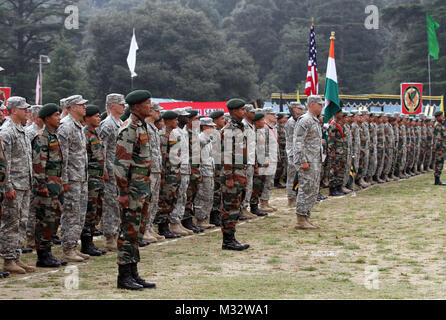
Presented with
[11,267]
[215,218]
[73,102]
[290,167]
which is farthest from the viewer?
[290,167]

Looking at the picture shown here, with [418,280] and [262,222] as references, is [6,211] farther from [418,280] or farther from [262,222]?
[262,222]

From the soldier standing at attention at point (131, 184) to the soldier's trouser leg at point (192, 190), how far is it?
13.9ft

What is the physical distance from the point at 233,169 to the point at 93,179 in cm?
193

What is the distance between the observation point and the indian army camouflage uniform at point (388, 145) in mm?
19473

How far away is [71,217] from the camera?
8.33 m

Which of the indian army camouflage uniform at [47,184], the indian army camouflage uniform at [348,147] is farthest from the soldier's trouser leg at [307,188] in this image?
the indian army camouflage uniform at [348,147]

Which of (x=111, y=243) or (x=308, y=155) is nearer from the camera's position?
(x=111, y=243)

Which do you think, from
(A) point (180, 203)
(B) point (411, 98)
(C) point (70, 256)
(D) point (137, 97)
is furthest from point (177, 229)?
(B) point (411, 98)

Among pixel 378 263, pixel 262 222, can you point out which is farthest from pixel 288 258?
pixel 262 222

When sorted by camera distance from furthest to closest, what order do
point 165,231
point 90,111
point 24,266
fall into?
point 165,231
point 90,111
point 24,266

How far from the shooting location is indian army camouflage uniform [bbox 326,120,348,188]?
15.9m

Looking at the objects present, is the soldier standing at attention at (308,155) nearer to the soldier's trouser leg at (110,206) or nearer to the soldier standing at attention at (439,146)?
the soldier's trouser leg at (110,206)

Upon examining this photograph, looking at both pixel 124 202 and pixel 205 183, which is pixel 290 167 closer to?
pixel 205 183

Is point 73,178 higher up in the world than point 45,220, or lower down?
higher up
